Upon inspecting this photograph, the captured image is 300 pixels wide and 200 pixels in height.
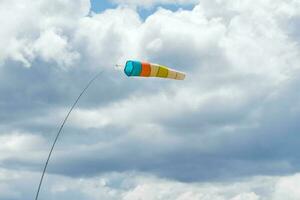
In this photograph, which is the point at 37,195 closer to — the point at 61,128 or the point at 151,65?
the point at 61,128

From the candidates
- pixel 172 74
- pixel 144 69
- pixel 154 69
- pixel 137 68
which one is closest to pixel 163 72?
pixel 154 69

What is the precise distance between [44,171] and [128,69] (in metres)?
21.4

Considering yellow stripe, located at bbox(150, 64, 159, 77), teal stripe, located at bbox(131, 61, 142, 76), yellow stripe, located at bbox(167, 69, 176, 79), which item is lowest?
teal stripe, located at bbox(131, 61, 142, 76)

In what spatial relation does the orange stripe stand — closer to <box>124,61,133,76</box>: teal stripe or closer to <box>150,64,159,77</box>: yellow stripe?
<box>150,64,159,77</box>: yellow stripe

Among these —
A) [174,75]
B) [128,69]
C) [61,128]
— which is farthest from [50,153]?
[174,75]

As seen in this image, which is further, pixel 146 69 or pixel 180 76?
pixel 180 76

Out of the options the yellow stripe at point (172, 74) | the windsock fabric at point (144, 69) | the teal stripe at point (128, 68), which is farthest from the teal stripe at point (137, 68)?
the yellow stripe at point (172, 74)

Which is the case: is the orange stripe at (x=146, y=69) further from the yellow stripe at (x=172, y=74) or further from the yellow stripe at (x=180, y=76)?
the yellow stripe at (x=180, y=76)

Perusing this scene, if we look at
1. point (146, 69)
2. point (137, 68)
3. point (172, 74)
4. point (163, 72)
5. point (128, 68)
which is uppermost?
point (172, 74)

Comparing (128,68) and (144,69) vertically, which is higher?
(144,69)

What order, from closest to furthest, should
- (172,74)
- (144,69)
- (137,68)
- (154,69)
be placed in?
(137,68), (144,69), (154,69), (172,74)

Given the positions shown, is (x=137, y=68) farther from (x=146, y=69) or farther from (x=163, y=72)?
(x=163, y=72)

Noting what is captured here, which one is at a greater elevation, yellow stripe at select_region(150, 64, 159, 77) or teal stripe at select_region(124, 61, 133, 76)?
yellow stripe at select_region(150, 64, 159, 77)

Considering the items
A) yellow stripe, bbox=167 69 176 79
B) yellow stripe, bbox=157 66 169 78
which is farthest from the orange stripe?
yellow stripe, bbox=167 69 176 79
